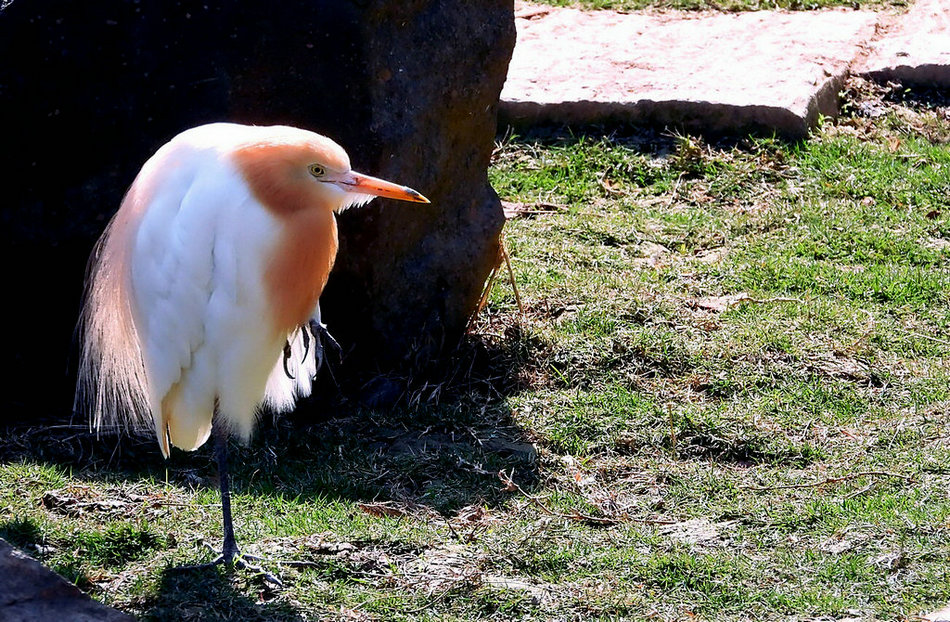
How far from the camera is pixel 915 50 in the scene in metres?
6.74

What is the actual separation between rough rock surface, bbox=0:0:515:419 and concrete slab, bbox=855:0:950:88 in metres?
2.98

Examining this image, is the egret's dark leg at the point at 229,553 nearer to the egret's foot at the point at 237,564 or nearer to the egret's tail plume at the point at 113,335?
the egret's foot at the point at 237,564

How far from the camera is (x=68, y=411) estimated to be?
4266 mm

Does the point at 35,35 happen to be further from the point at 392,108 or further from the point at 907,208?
the point at 907,208

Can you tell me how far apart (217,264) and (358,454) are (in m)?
1.10

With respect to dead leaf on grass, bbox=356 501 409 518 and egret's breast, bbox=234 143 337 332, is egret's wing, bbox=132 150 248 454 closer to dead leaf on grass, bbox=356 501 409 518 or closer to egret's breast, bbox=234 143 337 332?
egret's breast, bbox=234 143 337 332

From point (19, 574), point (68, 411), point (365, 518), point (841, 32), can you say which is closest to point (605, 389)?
point (365, 518)

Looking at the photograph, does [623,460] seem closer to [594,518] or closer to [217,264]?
[594,518]

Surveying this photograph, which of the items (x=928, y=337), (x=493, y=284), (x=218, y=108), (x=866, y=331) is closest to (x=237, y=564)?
(x=218, y=108)

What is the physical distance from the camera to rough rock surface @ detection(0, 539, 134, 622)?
2.90 metres

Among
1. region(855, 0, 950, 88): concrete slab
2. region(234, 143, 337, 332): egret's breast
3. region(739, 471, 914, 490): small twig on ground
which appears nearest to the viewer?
region(234, 143, 337, 332): egret's breast

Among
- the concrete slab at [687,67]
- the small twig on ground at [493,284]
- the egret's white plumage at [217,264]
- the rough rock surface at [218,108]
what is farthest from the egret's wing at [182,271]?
the concrete slab at [687,67]

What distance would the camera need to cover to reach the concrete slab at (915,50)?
6.55 meters

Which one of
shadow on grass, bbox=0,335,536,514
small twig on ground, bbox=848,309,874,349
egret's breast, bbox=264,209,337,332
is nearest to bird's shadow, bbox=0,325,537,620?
shadow on grass, bbox=0,335,536,514
